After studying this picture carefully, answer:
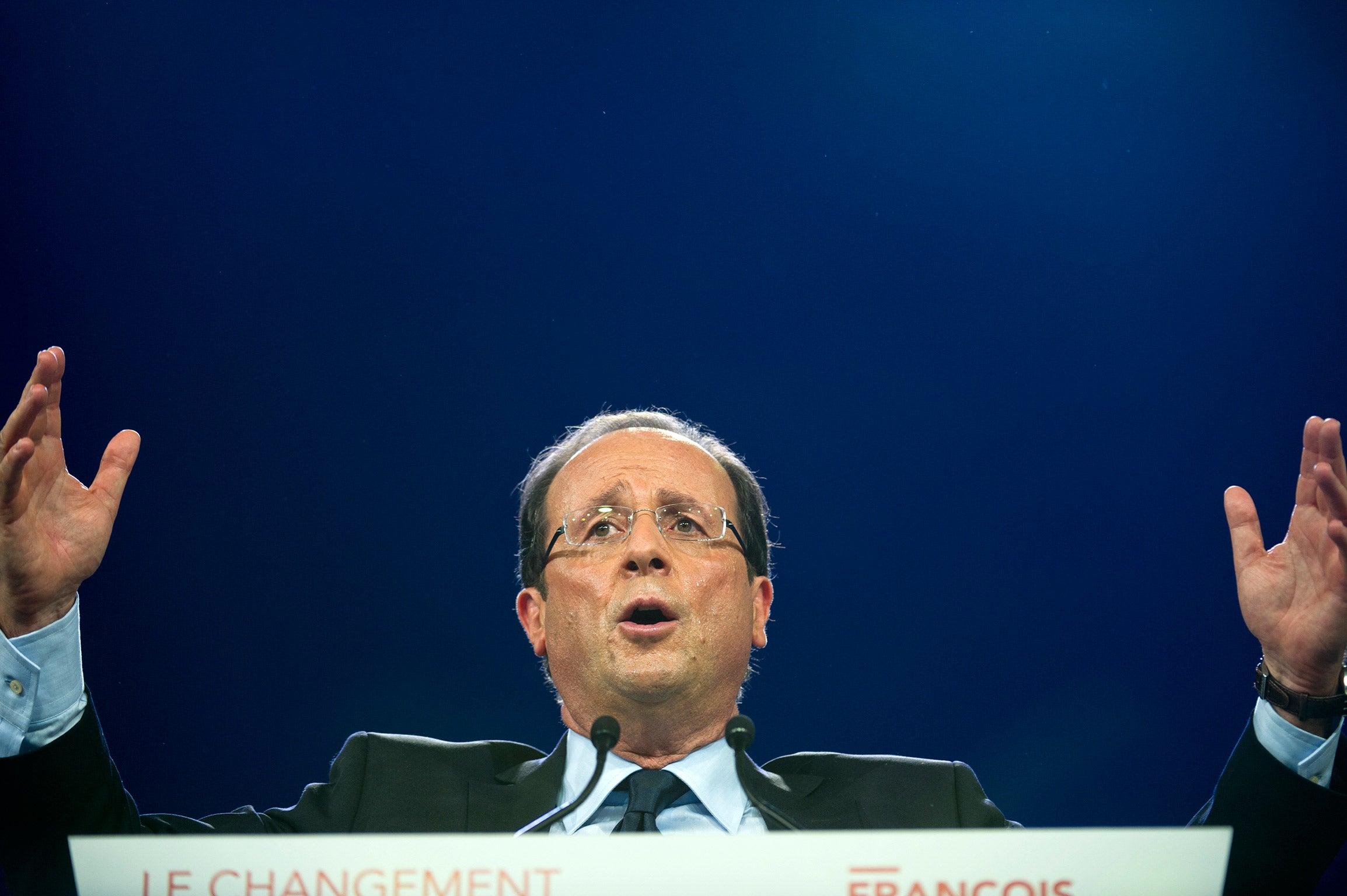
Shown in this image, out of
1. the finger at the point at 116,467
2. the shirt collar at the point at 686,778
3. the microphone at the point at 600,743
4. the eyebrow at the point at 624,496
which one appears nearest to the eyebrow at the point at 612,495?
the eyebrow at the point at 624,496

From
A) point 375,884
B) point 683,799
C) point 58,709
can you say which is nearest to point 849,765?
point 683,799

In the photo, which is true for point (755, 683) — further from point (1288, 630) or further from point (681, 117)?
point (681, 117)

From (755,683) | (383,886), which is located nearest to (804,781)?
(755,683)

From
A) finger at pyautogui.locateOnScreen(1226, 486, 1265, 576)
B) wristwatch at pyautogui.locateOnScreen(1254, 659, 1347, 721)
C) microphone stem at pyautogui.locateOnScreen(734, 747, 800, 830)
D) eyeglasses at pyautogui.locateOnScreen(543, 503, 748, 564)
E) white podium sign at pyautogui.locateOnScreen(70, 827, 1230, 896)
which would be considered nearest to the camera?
white podium sign at pyautogui.locateOnScreen(70, 827, 1230, 896)

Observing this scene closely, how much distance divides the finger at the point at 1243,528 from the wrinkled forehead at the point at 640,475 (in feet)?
2.99

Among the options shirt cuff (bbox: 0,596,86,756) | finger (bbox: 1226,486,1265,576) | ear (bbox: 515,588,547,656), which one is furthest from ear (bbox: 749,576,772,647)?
shirt cuff (bbox: 0,596,86,756)

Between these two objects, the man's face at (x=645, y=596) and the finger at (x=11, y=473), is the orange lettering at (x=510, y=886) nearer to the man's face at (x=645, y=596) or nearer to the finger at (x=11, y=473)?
the man's face at (x=645, y=596)

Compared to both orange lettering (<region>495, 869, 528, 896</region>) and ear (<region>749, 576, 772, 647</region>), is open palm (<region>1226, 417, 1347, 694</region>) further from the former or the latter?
orange lettering (<region>495, 869, 528, 896</region>)

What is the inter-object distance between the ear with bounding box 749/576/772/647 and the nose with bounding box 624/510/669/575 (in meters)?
0.27

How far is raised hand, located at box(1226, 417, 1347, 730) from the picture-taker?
1550 millimetres

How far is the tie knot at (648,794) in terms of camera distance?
1740 millimetres

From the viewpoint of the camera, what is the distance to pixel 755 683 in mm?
2516

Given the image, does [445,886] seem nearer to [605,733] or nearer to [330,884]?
[330,884]

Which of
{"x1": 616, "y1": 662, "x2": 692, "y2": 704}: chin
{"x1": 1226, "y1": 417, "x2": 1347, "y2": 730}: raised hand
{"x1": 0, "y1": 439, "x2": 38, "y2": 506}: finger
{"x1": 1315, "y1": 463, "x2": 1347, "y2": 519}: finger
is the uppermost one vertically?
{"x1": 0, "y1": 439, "x2": 38, "y2": 506}: finger
